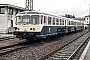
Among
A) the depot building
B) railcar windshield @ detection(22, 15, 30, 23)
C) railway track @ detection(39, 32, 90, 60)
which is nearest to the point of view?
railway track @ detection(39, 32, 90, 60)

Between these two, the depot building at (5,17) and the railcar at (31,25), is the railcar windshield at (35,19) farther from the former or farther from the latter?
the depot building at (5,17)

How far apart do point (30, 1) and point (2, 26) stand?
948 cm

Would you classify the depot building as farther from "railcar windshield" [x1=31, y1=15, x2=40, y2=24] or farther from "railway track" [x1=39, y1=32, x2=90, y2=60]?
"railway track" [x1=39, y1=32, x2=90, y2=60]

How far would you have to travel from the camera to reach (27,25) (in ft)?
55.1

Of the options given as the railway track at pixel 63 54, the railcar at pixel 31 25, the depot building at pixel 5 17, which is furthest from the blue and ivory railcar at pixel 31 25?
the depot building at pixel 5 17

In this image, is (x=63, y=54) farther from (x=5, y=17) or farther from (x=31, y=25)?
(x=5, y=17)

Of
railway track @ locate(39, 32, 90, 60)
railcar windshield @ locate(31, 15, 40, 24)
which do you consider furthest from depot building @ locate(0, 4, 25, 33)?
railway track @ locate(39, 32, 90, 60)

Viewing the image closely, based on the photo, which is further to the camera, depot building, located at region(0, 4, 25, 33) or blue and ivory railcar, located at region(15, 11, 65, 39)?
depot building, located at region(0, 4, 25, 33)

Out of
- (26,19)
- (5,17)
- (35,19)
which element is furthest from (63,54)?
(5,17)

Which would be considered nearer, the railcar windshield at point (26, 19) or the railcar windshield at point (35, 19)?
the railcar windshield at point (35, 19)

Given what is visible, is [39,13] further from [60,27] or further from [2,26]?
[2,26]

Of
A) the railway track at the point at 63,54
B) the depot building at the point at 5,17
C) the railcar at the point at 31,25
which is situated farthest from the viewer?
the depot building at the point at 5,17

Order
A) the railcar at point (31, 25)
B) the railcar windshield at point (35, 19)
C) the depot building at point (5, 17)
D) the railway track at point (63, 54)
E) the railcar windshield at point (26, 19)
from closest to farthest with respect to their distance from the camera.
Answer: the railway track at point (63, 54)
the railcar at point (31, 25)
the railcar windshield at point (35, 19)
the railcar windshield at point (26, 19)
the depot building at point (5, 17)

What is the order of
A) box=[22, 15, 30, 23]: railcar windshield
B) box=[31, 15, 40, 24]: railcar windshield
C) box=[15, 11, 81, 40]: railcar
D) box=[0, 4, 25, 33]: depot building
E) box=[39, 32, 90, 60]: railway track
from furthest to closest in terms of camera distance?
1. box=[0, 4, 25, 33]: depot building
2. box=[22, 15, 30, 23]: railcar windshield
3. box=[31, 15, 40, 24]: railcar windshield
4. box=[15, 11, 81, 40]: railcar
5. box=[39, 32, 90, 60]: railway track
